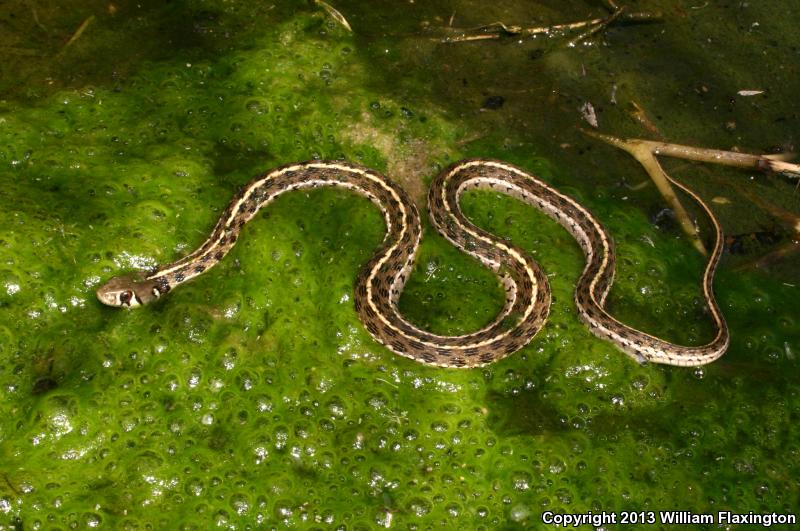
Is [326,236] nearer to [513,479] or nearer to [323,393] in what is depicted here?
[323,393]

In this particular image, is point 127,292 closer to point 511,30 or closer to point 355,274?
point 355,274

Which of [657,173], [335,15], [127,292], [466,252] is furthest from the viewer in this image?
[335,15]

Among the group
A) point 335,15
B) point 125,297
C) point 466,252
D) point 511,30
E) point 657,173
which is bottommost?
point 125,297

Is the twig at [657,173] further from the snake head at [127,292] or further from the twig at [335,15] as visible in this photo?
the snake head at [127,292]

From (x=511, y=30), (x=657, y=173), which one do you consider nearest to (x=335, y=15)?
(x=511, y=30)

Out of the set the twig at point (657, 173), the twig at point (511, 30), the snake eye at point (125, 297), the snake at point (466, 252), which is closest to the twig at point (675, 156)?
the twig at point (657, 173)

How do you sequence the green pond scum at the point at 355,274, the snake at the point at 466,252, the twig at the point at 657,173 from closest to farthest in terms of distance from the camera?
the green pond scum at the point at 355,274 < the snake at the point at 466,252 < the twig at the point at 657,173
